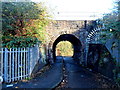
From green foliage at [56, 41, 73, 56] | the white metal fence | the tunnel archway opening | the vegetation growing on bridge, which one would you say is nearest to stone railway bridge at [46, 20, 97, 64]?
the vegetation growing on bridge

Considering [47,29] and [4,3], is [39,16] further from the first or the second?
[47,29]

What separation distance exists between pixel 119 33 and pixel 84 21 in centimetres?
672

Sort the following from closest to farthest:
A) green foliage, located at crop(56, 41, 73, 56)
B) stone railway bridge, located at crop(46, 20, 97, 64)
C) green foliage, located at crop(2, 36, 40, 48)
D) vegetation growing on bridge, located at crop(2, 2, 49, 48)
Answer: green foliage, located at crop(2, 36, 40, 48)
vegetation growing on bridge, located at crop(2, 2, 49, 48)
stone railway bridge, located at crop(46, 20, 97, 64)
green foliage, located at crop(56, 41, 73, 56)

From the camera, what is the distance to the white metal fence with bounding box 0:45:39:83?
15.7ft

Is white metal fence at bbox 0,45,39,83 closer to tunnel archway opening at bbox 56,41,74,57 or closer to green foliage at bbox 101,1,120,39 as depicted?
green foliage at bbox 101,1,120,39

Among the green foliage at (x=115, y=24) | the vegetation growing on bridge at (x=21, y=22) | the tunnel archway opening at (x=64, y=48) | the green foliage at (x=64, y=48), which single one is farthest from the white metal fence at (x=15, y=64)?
the green foliage at (x=64, y=48)

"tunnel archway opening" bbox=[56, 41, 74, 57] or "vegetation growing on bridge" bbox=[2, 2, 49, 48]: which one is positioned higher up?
"vegetation growing on bridge" bbox=[2, 2, 49, 48]

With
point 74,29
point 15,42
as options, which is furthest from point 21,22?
point 74,29

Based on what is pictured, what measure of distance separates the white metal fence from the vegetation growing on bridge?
15.5 inches

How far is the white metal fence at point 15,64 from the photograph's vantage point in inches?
188

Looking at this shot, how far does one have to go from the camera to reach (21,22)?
668 centimetres

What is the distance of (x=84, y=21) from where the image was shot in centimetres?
1075

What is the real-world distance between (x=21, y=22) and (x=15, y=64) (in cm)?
287

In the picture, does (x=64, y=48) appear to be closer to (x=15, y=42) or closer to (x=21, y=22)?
(x=21, y=22)
